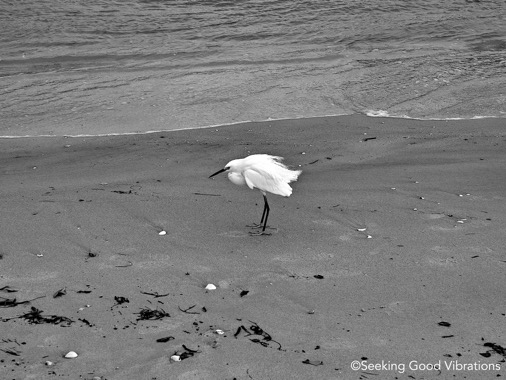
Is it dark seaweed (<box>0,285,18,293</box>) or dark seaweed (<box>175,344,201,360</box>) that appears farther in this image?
dark seaweed (<box>0,285,18,293</box>)

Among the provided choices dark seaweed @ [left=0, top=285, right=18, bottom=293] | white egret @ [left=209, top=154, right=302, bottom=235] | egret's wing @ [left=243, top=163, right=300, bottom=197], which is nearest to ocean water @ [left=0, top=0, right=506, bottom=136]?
white egret @ [left=209, top=154, right=302, bottom=235]

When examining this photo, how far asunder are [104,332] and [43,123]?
18.6ft

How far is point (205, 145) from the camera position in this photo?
25.9 ft

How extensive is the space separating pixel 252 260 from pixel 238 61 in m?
8.01

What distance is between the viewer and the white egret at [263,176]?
5.85m

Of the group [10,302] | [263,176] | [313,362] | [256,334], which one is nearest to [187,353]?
[256,334]

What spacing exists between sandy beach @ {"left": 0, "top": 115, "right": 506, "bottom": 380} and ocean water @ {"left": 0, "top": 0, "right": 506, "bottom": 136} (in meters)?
1.45

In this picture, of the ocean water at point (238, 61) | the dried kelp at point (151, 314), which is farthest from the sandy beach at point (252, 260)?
the ocean water at point (238, 61)

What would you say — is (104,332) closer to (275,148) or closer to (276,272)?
(276,272)

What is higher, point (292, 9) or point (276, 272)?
point (292, 9)

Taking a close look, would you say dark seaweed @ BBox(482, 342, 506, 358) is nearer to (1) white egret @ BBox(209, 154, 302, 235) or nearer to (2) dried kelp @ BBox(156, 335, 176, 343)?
(2) dried kelp @ BBox(156, 335, 176, 343)

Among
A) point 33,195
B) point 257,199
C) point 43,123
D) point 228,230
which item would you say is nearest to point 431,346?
point 228,230

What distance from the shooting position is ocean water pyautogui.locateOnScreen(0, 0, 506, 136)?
31.2 ft

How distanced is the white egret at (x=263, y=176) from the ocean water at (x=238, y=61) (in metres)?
3.03
